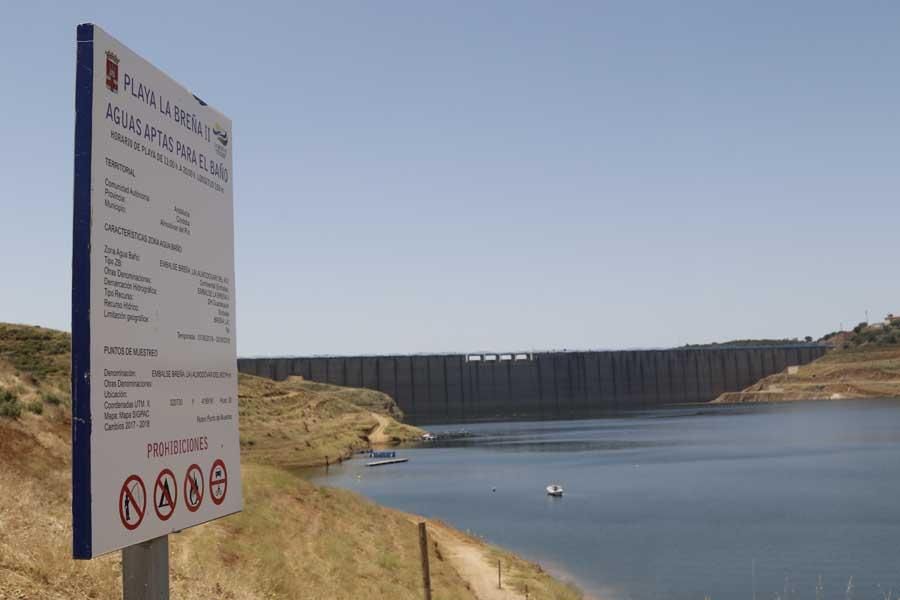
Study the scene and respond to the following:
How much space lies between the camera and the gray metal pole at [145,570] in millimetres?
6430

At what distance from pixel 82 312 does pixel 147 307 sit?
80 cm

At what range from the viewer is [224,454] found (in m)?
7.49

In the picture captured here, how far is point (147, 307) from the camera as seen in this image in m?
6.41

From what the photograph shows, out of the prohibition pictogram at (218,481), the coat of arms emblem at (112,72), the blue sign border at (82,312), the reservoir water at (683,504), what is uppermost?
the coat of arms emblem at (112,72)

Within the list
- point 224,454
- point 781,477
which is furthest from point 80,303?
point 781,477

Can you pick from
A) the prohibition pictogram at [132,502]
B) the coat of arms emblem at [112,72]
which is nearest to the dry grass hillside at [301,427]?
the prohibition pictogram at [132,502]

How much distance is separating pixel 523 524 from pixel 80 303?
5143cm

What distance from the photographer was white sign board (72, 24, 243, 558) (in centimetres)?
568

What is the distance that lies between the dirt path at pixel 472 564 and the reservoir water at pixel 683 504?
4316 mm

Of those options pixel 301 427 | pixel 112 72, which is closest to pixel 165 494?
pixel 112 72

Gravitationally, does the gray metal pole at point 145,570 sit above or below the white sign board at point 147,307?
below

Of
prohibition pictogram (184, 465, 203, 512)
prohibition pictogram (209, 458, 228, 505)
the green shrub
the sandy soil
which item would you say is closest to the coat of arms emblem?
prohibition pictogram (184, 465, 203, 512)

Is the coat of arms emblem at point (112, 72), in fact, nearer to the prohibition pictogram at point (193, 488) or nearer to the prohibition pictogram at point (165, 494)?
the prohibition pictogram at point (165, 494)

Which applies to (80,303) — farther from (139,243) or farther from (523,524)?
(523,524)
